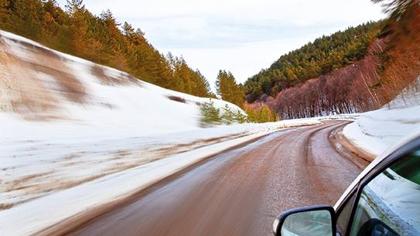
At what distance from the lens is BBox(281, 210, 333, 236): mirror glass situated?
2.08 meters

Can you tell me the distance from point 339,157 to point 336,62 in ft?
407

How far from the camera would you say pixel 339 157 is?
41.7 feet

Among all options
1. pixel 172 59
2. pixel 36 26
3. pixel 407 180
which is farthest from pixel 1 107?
pixel 172 59

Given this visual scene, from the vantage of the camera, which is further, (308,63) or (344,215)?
(308,63)

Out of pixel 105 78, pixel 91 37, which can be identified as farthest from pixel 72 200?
pixel 91 37

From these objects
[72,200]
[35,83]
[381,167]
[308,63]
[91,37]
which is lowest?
[72,200]

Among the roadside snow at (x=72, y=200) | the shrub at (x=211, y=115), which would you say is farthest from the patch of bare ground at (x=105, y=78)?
the roadside snow at (x=72, y=200)

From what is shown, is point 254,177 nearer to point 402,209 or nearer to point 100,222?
point 100,222

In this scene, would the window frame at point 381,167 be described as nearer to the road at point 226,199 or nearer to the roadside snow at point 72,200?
the road at point 226,199

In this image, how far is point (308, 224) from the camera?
2193mm

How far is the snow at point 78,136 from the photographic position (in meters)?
9.20

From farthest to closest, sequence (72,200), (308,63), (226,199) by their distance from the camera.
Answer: (308,63) < (72,200) < (226,199)

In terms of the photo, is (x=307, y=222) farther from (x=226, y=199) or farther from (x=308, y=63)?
(x=308, y=63)

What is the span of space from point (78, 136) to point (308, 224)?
29.2 m
